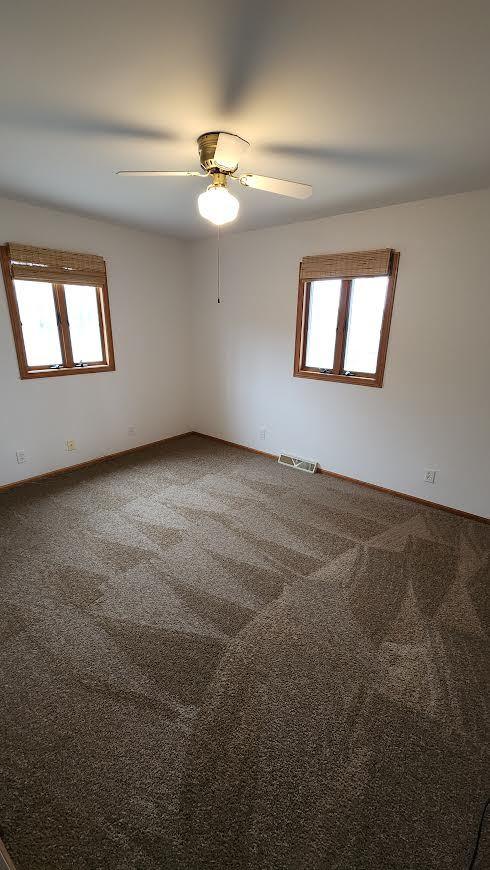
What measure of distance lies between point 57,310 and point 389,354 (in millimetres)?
3129

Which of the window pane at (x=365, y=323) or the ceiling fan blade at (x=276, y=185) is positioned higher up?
the ceiling fan blade at (x=276, y=185)

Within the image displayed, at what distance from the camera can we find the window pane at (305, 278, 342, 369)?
358 cm

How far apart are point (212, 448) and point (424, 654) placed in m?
3.24

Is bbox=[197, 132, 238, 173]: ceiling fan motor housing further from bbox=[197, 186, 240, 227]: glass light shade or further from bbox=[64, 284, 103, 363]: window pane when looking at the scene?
bbox=[64, 284, 103, 363]: window pane

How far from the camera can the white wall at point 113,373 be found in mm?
3283

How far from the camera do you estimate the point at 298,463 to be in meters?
4.10

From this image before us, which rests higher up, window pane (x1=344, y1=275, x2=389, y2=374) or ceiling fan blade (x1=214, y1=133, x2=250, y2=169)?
ceiling fan blade (x1=214, y1=133, x2=250, y2=169)

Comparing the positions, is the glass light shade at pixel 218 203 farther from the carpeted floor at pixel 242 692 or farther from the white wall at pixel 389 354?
the carpeted floor at pixel 242 692


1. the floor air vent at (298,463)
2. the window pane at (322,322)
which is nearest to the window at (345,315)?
the window pane at (322,322)

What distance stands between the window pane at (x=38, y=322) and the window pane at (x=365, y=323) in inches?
112

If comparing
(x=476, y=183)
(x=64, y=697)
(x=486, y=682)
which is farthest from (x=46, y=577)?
(x=476, y=183)

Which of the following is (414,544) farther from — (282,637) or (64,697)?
(64,697)

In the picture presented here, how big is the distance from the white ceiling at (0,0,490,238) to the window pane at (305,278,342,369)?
3.70 feet

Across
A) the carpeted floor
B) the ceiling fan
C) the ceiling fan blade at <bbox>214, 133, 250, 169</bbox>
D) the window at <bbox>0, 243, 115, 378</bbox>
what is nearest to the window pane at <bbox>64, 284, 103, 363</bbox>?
the window at <bbox>0, 243, 115, 378</bbox>
